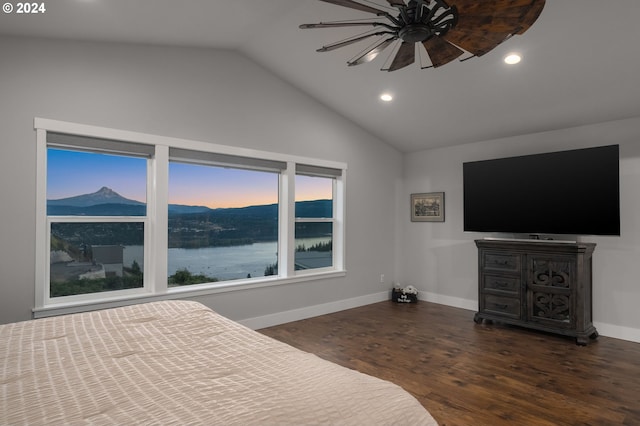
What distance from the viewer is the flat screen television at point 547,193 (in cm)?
376

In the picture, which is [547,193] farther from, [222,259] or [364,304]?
[222,259]

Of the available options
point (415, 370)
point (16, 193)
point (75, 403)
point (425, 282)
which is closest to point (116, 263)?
point (16, 193)

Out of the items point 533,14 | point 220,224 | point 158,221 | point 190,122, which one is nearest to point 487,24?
point 533,14

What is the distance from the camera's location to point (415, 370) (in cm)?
307

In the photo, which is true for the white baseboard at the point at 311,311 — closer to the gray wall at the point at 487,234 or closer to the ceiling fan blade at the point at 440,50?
the gray wall at the point at 487,234

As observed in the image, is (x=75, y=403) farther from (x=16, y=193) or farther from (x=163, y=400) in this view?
(x=16, y=193)

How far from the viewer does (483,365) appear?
318 centimetres

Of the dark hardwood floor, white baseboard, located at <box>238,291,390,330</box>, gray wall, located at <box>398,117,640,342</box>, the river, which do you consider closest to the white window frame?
the river

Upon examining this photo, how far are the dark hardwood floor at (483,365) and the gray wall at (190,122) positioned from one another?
897 millimetres

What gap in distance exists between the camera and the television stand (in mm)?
3777

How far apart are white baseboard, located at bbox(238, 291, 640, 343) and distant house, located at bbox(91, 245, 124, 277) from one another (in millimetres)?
1387

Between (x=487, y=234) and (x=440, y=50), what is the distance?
3379 millimetres

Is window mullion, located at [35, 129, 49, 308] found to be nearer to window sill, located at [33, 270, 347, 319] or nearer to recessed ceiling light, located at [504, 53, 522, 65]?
window sill, located at [33, 270, 347, 319]

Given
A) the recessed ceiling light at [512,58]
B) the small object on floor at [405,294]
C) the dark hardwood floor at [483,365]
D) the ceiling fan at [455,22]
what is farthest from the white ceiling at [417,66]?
the dark hardwood floor at [483,365]
